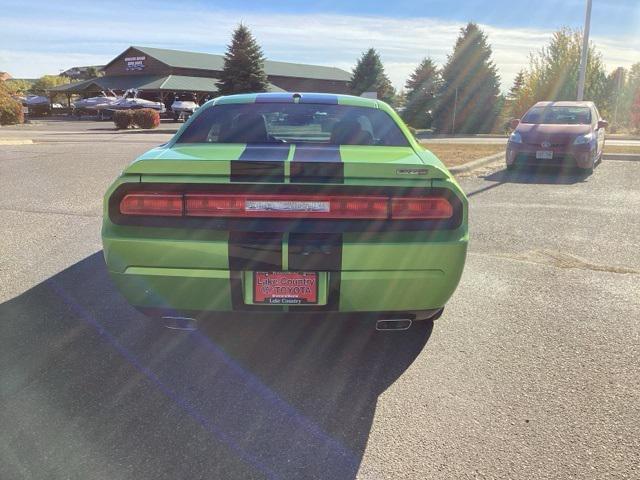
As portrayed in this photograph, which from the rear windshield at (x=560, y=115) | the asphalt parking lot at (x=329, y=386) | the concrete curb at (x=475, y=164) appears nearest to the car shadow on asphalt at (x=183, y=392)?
the asphalt parking lot at (x=329, y=386)

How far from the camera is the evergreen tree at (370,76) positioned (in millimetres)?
56781

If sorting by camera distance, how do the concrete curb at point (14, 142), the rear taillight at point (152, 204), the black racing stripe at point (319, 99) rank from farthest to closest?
the concrete curb at point (14, 142)
the black racing stripe at point (319, 99)
the rear taillight at point (152, 204)

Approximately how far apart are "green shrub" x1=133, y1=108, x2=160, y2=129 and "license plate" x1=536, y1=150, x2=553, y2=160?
1002 inches

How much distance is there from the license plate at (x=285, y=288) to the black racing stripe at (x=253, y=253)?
0.17 feet

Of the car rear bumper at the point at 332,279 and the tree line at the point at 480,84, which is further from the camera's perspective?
the tree line at the point at 480,84

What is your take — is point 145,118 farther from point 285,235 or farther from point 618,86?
point 618,86

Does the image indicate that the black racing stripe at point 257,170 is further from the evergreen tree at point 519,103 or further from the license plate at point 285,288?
the evergreen tree at point 519,103

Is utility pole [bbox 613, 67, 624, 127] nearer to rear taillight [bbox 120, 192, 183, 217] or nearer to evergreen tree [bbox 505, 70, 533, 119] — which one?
evergreen tree [bbox 505, 70, 533, 119]

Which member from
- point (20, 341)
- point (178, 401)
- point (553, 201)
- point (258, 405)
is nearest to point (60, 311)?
point (20, 341)

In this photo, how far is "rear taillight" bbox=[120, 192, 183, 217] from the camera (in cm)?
281

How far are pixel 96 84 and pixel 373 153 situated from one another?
57.0 metres

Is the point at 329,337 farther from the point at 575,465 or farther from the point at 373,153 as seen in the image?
the point at 575,465

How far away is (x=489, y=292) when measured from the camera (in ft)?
14.3

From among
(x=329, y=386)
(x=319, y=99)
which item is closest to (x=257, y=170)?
(x=329, y=386)
